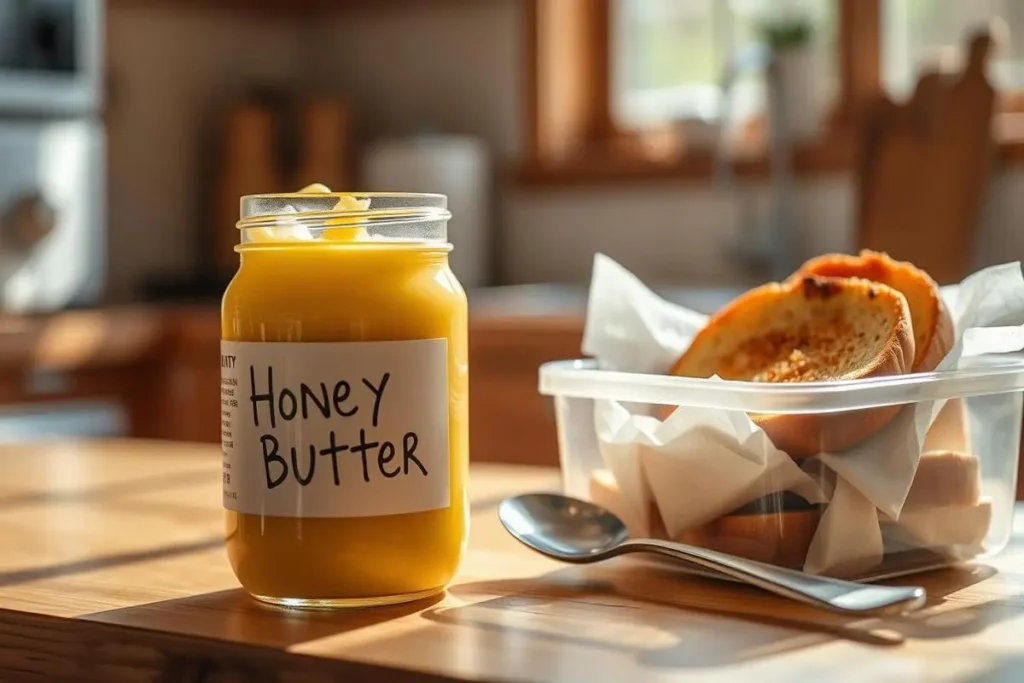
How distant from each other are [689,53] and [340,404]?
2426 mm

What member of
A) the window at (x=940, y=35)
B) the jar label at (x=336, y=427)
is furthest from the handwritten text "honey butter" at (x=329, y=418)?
the window at (x=940, y=35)

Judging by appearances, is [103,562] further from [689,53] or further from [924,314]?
[689,53]

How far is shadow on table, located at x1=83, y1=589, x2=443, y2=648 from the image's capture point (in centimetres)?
58

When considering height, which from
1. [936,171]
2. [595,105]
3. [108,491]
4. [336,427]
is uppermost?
[595,105]

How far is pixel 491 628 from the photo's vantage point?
589 millimetres

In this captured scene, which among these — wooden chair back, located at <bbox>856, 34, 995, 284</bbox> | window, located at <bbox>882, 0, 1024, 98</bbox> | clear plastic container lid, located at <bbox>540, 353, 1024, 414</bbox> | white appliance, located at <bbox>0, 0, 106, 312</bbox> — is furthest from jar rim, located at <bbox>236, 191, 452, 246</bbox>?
window, located at <bbox>882, 0, 1024, 98</bbox>

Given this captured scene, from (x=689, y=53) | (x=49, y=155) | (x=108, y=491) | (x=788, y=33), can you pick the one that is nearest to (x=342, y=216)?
(x=108, y=491)

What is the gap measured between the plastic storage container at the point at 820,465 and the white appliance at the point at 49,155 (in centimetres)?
181

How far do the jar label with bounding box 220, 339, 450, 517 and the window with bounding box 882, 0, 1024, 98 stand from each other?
2.06 m

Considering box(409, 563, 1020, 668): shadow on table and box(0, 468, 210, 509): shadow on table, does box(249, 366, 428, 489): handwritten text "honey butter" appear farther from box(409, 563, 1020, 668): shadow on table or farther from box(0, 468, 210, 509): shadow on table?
box(0, 468, 210, 509): shadow on table

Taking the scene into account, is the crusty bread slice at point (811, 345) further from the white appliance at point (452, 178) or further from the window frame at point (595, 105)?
the white appliance at point (452, 178)

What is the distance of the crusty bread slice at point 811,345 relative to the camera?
2.16 ft

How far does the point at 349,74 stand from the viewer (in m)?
3.25

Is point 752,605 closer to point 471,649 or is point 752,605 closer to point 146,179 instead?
point 471,649
